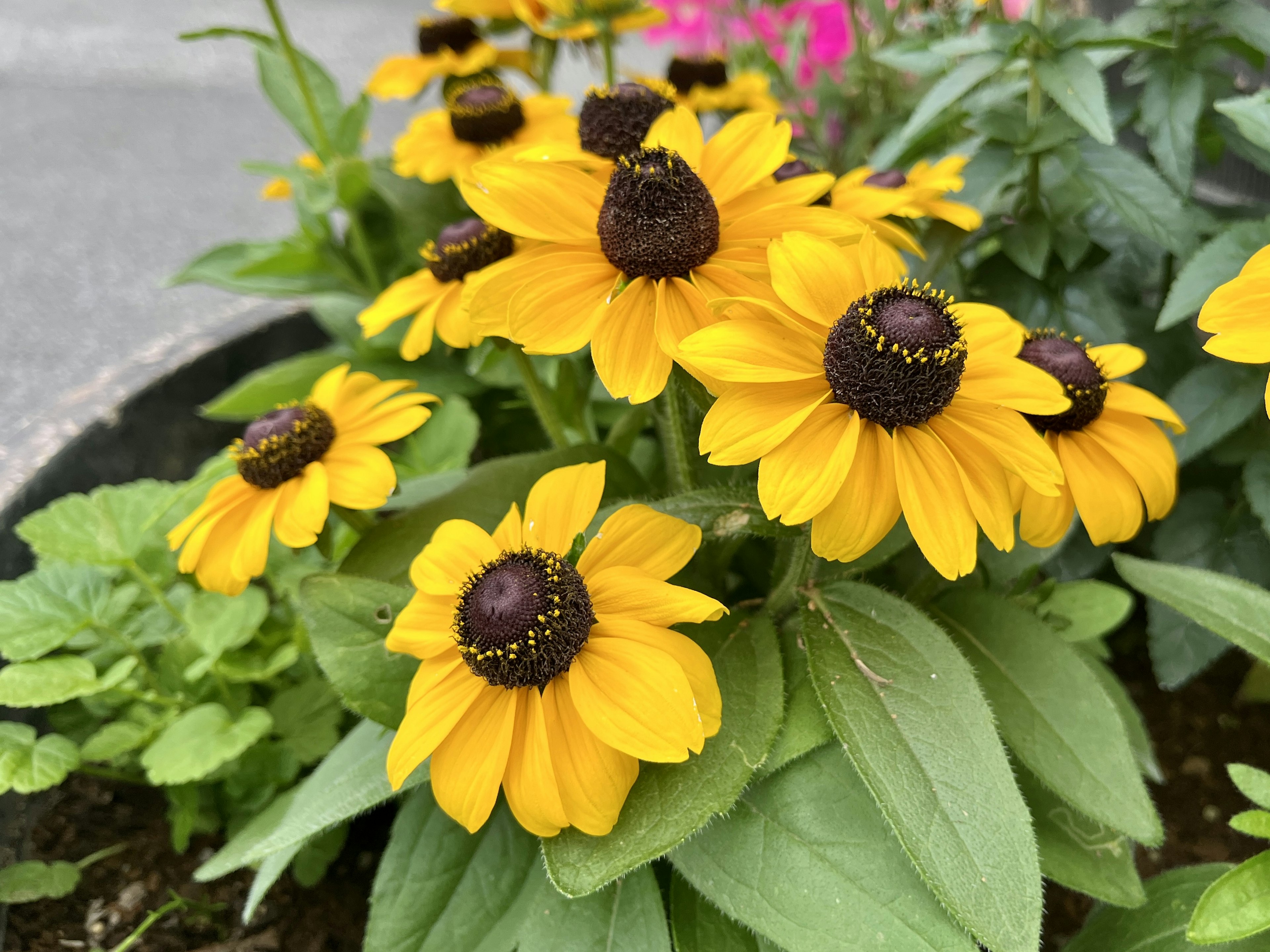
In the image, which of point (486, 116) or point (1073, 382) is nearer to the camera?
point (1073, 382)

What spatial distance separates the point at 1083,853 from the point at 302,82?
124cm

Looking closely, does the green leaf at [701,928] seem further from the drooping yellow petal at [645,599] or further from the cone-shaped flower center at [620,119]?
the cone-shaped flower center at [620,119]

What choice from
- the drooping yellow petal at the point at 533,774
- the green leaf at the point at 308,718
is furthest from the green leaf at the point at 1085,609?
the green leaf at the point at 308,718

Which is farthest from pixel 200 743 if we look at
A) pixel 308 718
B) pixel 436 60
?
pixel 436 60

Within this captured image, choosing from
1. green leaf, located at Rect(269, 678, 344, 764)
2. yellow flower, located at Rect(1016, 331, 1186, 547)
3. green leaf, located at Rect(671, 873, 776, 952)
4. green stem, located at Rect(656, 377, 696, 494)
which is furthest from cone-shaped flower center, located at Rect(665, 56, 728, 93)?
green leaf, located at Rect(671, 873, 776, 952)

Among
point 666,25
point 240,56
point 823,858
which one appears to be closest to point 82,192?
point 240,56

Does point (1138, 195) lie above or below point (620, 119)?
below

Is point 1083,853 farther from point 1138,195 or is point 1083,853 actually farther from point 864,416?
point 1138,195

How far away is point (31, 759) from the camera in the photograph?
0.79 m

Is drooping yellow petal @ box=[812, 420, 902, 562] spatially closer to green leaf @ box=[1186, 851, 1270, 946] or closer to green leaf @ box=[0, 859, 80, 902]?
green leaf @ box=[1186, 851, 1270, 946]

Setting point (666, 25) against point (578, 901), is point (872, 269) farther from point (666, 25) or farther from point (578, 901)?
point (666, 25)

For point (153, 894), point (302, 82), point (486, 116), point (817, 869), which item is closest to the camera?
point (817, 869)

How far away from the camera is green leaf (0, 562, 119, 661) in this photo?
0.83m

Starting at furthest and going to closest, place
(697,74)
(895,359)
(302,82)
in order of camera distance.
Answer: (697,74), (302,82), (895,359)
